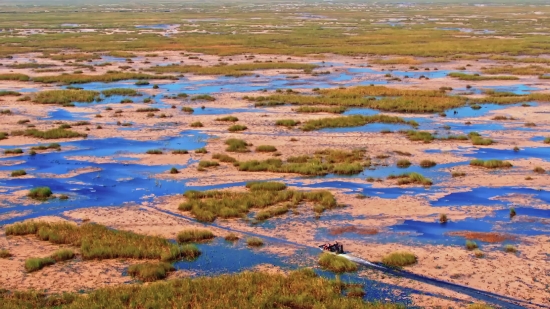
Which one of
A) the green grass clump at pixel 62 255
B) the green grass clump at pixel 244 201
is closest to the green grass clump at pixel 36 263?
the green grass clump at pixel 62 255

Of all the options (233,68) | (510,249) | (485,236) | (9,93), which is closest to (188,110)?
(9,93)

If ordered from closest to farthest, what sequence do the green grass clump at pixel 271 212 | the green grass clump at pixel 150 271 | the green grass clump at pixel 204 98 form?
the green grass clump at pixel 150 271 < the green grass clump at pixel 271 212 < the green grass clump at pixel 204 98

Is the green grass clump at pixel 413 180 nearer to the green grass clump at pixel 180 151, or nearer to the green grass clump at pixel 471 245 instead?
the green grass clump at pixel 471 245

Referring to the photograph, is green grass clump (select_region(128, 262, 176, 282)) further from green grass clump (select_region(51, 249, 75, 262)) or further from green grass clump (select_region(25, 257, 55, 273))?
green grass clump (select_region(25, 257, 55, 273))

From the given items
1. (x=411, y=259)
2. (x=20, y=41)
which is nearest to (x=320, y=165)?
(x=411, y=259)

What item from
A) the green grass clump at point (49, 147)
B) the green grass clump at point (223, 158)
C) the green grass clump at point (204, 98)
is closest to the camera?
the green grass clump at point (223, 158)

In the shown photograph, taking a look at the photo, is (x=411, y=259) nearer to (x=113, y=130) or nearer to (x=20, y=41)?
(x=113, y=130)
